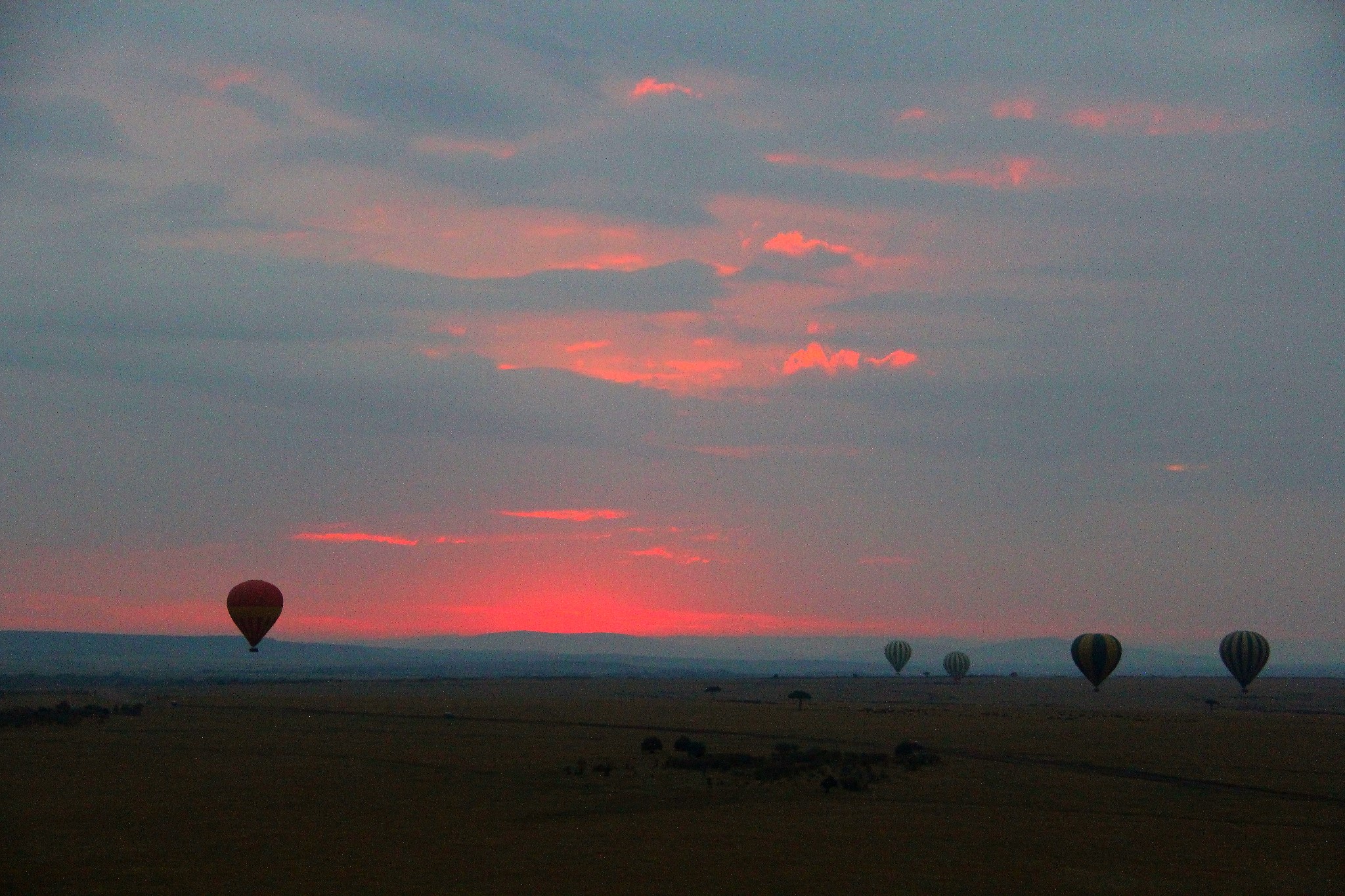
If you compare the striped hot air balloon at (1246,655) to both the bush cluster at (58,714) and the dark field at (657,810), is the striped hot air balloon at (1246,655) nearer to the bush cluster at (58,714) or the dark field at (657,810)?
the dark field at (657,810)

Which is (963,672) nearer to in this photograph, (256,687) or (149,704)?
(256,687)

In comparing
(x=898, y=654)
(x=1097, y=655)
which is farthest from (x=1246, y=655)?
(x=898, y=654)

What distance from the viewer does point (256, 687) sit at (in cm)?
15625

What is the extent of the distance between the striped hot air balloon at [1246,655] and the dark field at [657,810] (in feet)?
115

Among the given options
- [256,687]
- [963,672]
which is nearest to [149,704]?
[256,687]

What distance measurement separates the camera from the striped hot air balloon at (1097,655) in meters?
104

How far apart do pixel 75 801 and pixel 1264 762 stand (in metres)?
48.4

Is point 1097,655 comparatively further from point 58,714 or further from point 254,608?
point 58,714

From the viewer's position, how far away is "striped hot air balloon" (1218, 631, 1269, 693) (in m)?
111

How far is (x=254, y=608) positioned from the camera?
85750mm

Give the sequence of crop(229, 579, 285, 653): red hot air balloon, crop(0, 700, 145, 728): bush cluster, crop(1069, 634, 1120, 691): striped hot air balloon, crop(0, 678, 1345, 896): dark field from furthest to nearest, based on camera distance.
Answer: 1. crop(1069, 634, 1120, 691): striped hot air balloon
2. crop(229, 579, 285, 653): red hot air balloon
3. crop(0, 700, 145, 728): bush cluster
4. crop(0, 678, 1345, 896): dark field

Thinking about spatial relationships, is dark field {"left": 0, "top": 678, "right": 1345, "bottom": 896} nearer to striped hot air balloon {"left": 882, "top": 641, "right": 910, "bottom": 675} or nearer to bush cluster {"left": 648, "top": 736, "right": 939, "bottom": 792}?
bush cluster {"left": 648, "top": 736, "right": 939, "bottom": 792}

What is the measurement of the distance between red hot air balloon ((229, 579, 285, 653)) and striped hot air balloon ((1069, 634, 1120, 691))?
64389 millimetres

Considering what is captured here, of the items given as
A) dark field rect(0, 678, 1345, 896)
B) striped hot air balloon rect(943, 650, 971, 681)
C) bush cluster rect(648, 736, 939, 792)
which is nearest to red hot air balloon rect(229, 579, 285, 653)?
dark field rect(0, 678, 1345, 896)
